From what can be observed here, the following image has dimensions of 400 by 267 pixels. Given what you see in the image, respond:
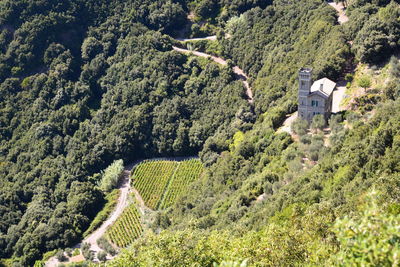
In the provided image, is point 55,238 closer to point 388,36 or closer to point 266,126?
point 266,126

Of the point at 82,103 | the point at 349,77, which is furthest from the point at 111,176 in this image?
the point at 349,77

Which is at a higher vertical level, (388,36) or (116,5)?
(116,5)

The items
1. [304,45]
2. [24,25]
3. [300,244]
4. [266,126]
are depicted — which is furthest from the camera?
A: [24,25]

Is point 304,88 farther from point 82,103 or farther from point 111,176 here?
point 82,103

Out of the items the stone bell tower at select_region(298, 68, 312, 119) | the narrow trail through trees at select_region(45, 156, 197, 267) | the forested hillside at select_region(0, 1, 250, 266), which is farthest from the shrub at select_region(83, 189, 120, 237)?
the stone bell tower at select_region(298, 68, 312, 119)

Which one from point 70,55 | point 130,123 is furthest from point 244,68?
point 70,55

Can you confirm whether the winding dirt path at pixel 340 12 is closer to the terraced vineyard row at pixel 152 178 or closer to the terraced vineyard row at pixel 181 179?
the terraced vineyard row at pixel 181 179

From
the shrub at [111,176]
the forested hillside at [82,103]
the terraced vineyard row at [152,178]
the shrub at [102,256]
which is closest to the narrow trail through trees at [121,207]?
the terraced vineyard row at [152,178]
